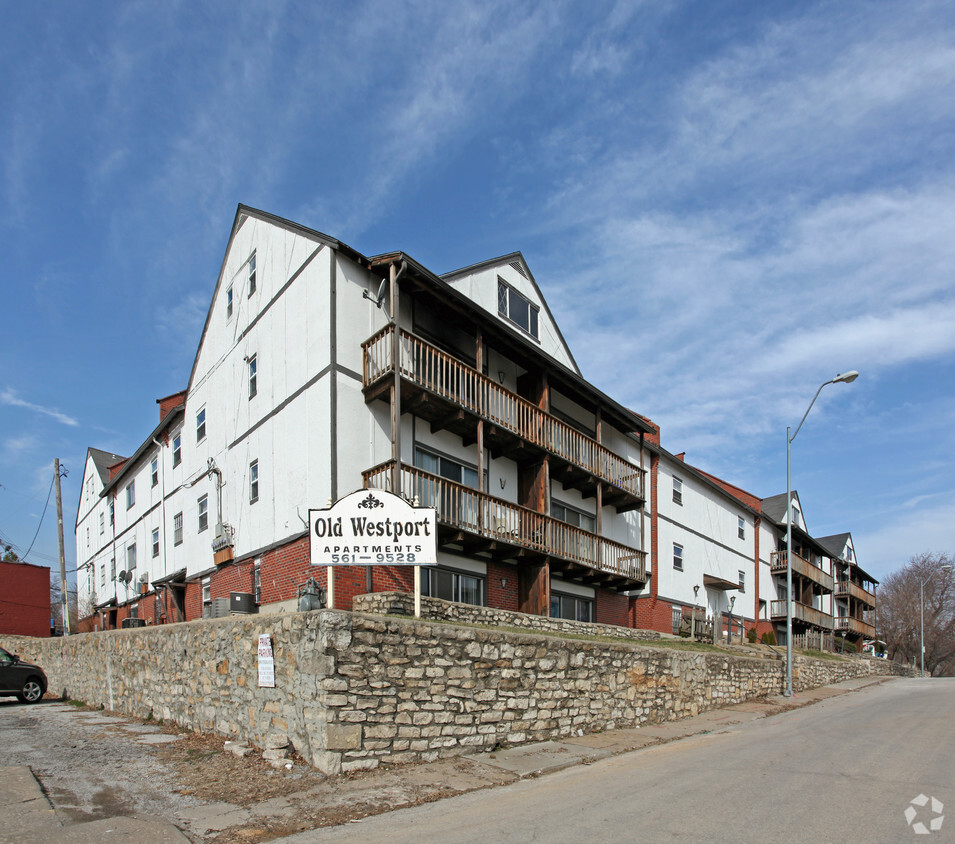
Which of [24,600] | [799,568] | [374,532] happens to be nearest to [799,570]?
[799,568]

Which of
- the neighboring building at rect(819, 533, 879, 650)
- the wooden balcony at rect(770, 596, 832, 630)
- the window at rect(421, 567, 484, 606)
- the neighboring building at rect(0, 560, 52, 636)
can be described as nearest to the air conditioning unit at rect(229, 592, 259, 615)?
the window at rect(421, 567, 484, 606)

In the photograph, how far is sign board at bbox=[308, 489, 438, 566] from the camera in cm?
1139

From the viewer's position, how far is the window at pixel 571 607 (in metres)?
21.6

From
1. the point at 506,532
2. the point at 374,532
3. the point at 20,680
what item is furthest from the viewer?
the point at 20,680

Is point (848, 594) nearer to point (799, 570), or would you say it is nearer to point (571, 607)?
point (799, 570)

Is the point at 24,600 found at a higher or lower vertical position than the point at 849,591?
higher

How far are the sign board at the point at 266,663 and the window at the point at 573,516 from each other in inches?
495

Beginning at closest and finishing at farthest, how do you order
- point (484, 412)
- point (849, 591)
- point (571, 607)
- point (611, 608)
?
point (484, 412) < point (571, 607) < point (611, 608) < point (849, 591)

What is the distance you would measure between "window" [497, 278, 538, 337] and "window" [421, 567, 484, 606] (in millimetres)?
7900

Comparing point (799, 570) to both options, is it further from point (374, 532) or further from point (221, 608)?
point (374, 532)

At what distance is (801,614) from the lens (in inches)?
1710

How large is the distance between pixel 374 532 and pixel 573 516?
12799mm

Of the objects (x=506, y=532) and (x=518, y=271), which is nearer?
A: (x=506, y=532)

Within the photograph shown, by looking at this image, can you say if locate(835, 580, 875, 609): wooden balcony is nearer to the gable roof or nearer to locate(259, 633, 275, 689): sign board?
the gable roof
